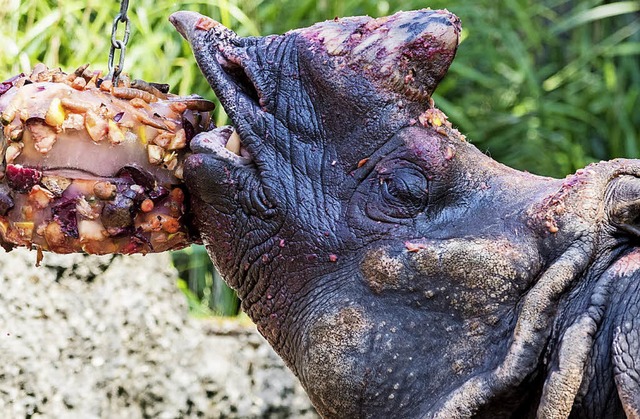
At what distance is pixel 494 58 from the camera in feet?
22.9

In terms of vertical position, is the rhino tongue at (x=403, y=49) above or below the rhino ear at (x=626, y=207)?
above

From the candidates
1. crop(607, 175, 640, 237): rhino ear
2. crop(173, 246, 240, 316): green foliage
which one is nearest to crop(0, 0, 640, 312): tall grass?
crop(173, 246, 240, 316): green foliage

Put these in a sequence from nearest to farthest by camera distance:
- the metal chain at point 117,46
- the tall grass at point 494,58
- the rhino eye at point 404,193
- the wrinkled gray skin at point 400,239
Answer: the wrinkled gray skin at point 400,239
the rhino eye at point 404,193
the metal chain at point 117,46
the tall grass at point 494,58

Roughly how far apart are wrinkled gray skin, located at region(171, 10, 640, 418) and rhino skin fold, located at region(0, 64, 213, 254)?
0.28ft

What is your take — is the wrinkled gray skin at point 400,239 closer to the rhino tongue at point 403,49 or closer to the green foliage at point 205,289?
the rhino tongue at point 403,49

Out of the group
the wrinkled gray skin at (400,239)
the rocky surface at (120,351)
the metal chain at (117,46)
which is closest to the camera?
the wrinkled gray skin at (400,239)

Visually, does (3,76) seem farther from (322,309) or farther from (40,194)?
(322,309)

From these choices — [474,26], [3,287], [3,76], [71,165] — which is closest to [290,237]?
[71,165]

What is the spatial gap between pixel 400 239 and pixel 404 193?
99mm

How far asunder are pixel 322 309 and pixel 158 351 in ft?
7.39

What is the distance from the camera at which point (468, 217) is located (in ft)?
6.53

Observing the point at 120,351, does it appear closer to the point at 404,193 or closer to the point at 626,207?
the point at 404,193

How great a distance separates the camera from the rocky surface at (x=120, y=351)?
3707 mm

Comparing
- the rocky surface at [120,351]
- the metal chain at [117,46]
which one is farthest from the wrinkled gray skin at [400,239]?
the rocky surface at [120,351]
